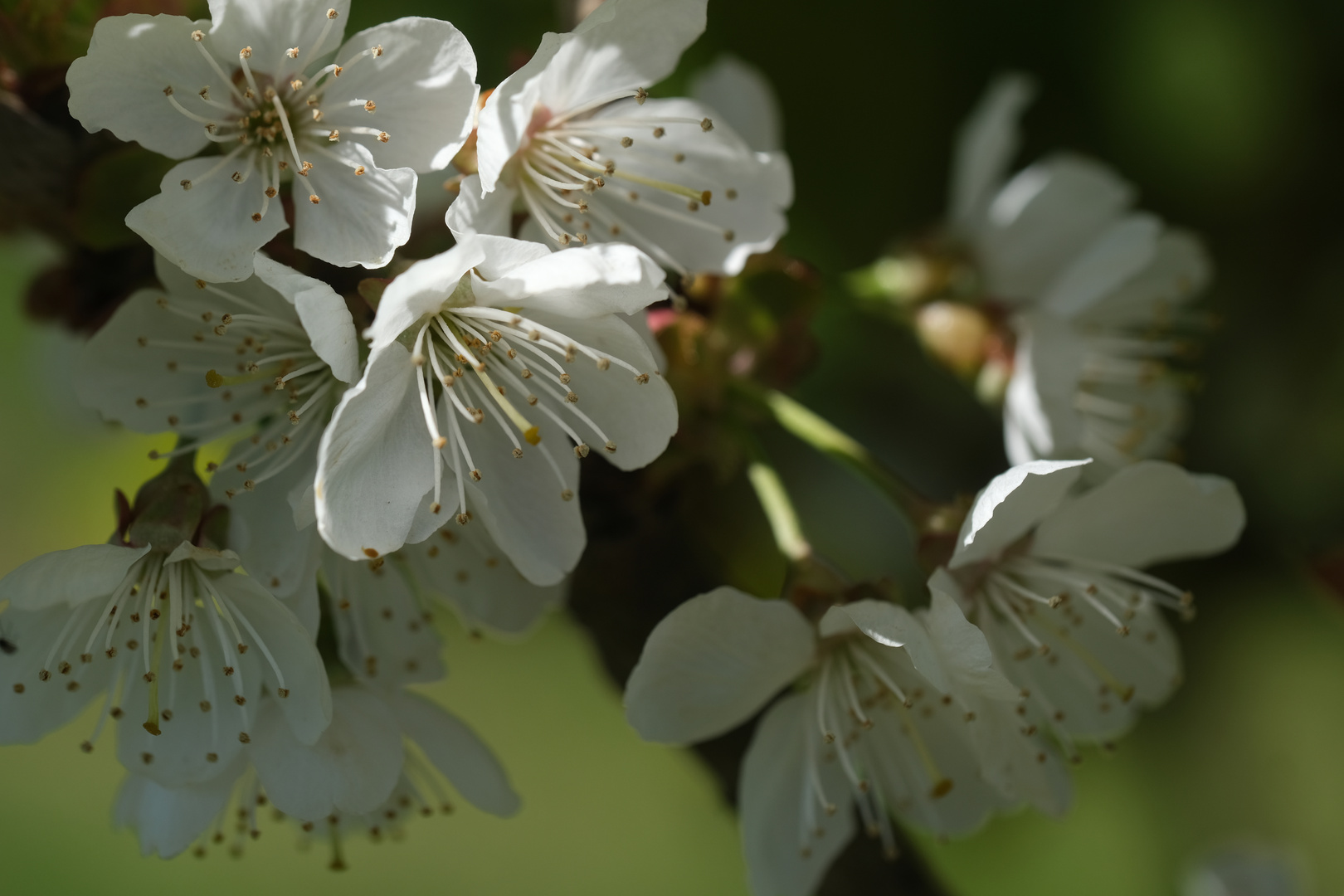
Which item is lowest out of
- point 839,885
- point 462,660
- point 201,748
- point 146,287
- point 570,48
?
point 462,660

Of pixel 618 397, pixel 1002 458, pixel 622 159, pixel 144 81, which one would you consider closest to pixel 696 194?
pixel 622 159

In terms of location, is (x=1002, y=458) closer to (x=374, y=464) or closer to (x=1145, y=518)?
(x=1145, y=518)

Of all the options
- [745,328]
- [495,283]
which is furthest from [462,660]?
[495,283]

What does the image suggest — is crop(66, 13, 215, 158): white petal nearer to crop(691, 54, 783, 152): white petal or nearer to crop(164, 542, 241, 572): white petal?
crop(164, 542, 241, 572): white petal

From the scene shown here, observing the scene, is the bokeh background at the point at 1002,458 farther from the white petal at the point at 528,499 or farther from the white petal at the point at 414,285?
the white petal at the point at 414,285

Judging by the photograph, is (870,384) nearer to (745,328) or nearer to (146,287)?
(745,328)

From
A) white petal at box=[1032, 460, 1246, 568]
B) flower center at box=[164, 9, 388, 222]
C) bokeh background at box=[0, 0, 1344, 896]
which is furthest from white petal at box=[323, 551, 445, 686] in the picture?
bokeh background at box=[0, 0, 1344, 896]
